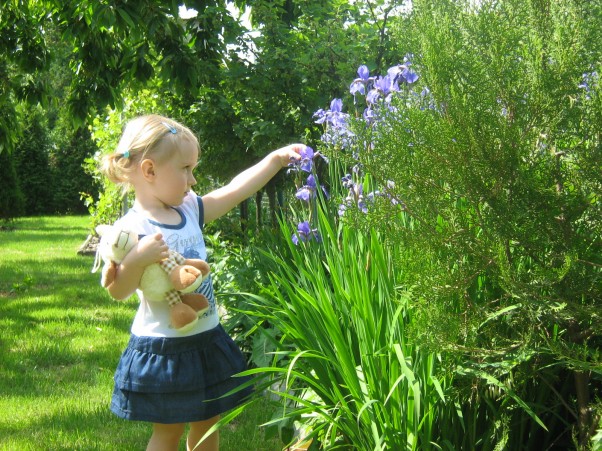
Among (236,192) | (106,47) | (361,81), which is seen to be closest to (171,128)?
(236,192)

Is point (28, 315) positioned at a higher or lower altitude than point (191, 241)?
lower

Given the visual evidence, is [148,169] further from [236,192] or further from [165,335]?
[165,335]

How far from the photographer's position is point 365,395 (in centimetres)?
246

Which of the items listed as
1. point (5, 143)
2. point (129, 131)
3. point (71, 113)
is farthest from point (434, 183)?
point (5, 143)

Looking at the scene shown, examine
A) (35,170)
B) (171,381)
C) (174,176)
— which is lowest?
(171,381)

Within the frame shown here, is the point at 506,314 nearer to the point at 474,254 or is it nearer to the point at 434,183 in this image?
the point at 474,254

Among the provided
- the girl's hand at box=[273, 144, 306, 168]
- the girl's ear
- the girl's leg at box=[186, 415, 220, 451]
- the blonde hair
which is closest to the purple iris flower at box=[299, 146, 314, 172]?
the girl's hand at box=[273, 144, 306, 168]

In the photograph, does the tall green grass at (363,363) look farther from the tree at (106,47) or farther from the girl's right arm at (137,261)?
the tree at (106,47)

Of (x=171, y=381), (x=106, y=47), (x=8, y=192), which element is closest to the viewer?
(x=171, y=381)

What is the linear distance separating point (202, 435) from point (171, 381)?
32 cm

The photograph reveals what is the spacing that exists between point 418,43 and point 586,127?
53 centimetres

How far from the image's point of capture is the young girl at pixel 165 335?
2580mm

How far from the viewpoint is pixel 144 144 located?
2.63 meters

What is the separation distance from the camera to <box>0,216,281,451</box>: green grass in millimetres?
3668
